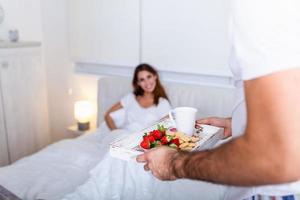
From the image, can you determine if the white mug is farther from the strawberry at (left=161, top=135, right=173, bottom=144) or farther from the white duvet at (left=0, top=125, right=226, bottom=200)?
the white duvet at (left=0, top=125, right=226, bottom=200)

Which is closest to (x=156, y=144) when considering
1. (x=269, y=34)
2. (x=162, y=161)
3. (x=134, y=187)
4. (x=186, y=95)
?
(x=162, y=161)

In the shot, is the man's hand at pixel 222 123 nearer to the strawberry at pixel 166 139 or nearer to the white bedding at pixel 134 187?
the strawberry at pixel 166 139

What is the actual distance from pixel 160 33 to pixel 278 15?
203 cm

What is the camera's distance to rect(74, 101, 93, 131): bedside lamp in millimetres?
2828

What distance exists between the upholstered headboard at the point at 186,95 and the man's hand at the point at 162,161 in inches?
61.2

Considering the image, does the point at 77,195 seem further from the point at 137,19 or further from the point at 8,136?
the point at 137,19

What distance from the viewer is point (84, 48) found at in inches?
117

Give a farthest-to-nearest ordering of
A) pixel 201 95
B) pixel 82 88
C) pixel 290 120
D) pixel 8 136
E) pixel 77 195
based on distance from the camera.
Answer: pixel 82 88
pixel 8 136
pixel 201 95
pixel 77 195
pixel 290 120

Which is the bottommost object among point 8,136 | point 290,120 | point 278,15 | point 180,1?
point 8,136

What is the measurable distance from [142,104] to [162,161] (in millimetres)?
1788

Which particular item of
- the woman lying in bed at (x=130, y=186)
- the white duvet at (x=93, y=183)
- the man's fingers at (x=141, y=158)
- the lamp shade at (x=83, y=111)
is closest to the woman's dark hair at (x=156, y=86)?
the lamp shade at (x=83, y=111)

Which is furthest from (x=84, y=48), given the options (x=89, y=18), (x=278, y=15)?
(x=278, y=15)

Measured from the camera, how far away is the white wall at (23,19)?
265cm

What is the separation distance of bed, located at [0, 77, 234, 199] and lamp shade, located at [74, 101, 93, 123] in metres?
0.17
